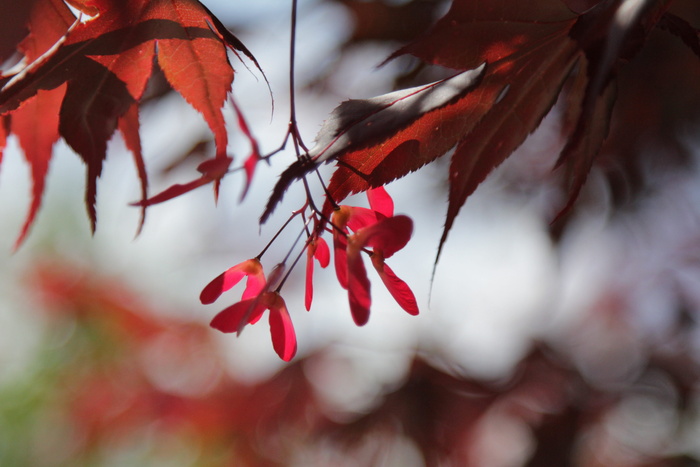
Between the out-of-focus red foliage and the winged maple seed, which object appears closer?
the winged maple seed

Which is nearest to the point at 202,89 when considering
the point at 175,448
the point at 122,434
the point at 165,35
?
the point at 165,35

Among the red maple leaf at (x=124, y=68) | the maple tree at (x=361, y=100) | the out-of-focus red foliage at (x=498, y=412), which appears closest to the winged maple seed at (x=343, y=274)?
the maple tree at (x=361, y=100)

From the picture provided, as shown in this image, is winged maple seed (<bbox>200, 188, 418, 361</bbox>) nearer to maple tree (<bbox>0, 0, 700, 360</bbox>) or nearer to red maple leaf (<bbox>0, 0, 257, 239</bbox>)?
maple tree (<bbox>0, 0, 700, 360</bbox>)

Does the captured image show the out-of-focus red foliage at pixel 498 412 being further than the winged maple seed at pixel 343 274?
Yes

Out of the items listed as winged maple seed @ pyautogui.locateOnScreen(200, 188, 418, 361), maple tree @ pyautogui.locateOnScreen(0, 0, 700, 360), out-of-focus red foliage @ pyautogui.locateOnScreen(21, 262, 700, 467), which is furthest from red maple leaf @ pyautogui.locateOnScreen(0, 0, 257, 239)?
out-of-focus red foliage @ pyautogui.locateOnScreen(21, 262, 700, 467)

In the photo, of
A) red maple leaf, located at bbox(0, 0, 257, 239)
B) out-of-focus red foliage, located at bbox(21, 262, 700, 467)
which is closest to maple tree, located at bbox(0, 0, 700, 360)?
red maple leaf, located at bbox(0, 0, 257, 239)

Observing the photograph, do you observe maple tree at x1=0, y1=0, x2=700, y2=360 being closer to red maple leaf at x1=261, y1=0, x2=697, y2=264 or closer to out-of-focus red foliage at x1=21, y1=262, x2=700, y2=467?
red maple leaf at x1=261, y1=0, x2=697, y2=264

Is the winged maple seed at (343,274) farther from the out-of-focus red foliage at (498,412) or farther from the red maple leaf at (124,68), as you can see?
the out-of-focus red foliage at (498,412)

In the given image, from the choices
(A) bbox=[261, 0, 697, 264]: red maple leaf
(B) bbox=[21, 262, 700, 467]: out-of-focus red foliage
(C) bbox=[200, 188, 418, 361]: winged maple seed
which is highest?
(A) bbox=[261, 0, 697, 264]: red maple leaf

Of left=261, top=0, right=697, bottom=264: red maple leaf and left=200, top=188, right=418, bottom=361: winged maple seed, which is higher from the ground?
left=261, top=0, right=697, bottom=264: red maple leaf
